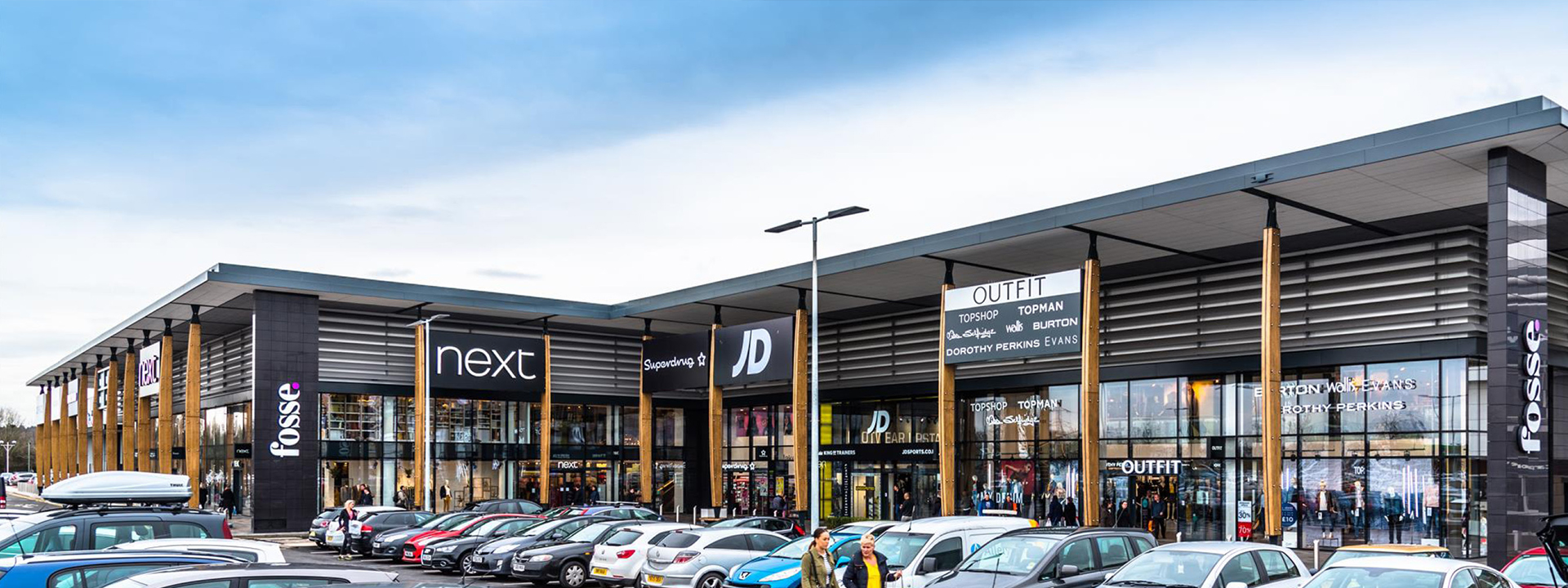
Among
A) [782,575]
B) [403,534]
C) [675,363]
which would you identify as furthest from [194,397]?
[782,575]

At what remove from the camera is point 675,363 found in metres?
46.2

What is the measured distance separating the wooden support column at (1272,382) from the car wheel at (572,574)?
13924 mm

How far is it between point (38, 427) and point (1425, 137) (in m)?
96.7

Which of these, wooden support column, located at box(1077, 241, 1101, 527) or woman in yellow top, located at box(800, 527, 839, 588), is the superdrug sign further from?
woman in yellow top, located at box(800, 527, 839, 588)

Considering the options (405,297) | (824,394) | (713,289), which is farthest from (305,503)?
(824,394)

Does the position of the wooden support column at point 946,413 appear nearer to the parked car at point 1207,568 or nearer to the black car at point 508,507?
the black car at point 508,507

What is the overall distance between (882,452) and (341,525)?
19983 millimetres

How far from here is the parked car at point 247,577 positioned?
825 centimetres

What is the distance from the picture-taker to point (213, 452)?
54594 mm

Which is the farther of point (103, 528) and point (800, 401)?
point (800, 401)

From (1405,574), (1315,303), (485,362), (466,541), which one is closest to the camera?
(1405,574)

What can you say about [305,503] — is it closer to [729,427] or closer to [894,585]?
[729,427]

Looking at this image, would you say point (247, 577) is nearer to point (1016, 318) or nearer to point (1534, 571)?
point (1534, 571)

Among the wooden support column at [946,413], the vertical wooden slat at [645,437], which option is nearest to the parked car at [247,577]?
the wooden support column at [946,413]
